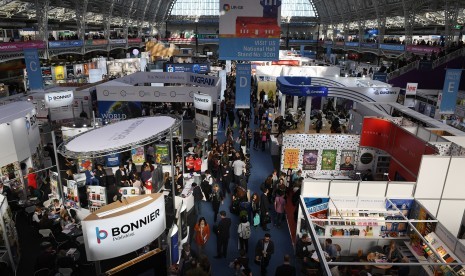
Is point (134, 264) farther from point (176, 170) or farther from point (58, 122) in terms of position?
point (58, 122)

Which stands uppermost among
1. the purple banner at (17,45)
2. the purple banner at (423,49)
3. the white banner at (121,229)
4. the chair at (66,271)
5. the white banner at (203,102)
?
the purple banner at (423,49)

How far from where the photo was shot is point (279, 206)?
329 inches

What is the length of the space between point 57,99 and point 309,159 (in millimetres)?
11254

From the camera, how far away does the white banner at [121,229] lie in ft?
15.6

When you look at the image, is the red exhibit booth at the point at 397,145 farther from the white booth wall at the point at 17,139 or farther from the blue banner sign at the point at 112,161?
the white booth wall at the point at 17,139

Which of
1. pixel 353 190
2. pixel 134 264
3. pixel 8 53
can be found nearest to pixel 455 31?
pixel 353 190

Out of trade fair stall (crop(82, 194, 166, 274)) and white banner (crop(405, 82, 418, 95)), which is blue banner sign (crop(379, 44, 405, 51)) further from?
trade fair stall (crop(82, 194, 166, 274))

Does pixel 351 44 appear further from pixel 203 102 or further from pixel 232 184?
pixel 232 184

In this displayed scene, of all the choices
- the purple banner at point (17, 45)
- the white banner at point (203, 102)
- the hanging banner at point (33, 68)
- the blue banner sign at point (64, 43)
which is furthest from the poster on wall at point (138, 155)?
the blue banner sign at point (64, 43)

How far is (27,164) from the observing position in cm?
1050

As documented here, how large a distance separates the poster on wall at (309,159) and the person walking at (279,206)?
9.64ft

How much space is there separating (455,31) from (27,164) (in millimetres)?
28438

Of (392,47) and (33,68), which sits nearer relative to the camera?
(33,68)

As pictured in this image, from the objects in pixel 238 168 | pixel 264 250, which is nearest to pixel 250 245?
pixel 264 250
